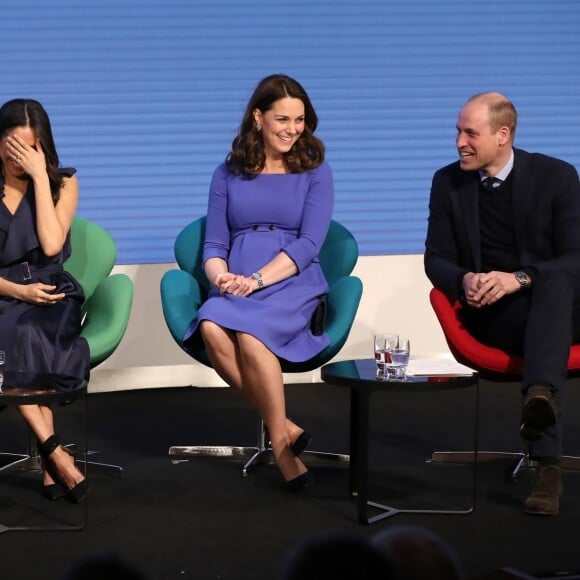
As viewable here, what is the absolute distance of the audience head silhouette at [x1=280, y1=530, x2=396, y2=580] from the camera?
0.57 meters

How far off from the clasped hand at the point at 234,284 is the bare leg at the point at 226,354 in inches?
6.4

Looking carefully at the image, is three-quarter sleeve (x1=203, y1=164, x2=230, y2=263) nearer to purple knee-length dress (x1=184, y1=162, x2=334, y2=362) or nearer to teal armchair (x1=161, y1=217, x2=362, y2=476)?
purple knee-length dress (x1=184, y1=162, x2=334, y2=362)

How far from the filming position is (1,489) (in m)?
3.44

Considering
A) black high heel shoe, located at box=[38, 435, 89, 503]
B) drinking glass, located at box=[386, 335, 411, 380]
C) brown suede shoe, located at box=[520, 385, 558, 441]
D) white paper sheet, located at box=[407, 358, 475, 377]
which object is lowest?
black high heel shoe, located at box=[38, 435, 89, 503]

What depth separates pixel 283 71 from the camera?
5301mm

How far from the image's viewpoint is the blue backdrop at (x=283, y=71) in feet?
16.7

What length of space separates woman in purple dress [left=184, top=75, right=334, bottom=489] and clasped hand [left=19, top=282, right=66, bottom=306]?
0.48 m

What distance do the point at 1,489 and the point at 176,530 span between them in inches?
31.6

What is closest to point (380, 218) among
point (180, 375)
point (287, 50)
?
point (287, 50)

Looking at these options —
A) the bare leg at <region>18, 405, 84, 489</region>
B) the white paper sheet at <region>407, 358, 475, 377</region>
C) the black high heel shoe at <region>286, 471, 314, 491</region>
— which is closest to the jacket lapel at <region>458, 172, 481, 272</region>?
the white paper sheet at <region>407, 358, 475, 377</region>

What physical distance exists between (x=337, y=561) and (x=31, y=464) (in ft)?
10.9

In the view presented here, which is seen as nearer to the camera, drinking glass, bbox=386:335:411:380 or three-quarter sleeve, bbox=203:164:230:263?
drinking glass, bbox=386:335:411:380

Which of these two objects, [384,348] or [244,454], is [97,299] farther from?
[384,348]

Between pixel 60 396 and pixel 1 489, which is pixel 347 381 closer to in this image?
pixel 60 396
